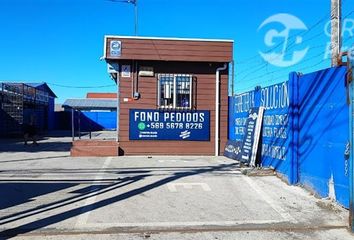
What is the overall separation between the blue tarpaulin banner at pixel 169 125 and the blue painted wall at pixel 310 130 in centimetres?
485

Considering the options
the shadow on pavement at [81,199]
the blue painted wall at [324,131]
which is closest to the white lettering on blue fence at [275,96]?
the blue painted wall at [324,131]

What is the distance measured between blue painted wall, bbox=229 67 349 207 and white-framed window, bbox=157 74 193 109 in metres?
4.96

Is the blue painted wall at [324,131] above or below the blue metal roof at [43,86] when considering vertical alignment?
below

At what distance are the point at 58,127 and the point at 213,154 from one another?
153 feet

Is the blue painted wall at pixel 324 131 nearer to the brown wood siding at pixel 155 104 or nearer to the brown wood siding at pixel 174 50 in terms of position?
the brown wood siding at pixel 174 50

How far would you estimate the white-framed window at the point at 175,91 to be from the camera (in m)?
17.4

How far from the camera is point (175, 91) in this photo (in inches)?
687

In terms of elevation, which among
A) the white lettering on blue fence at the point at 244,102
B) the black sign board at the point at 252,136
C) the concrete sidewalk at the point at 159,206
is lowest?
the concrete sidewalk at the point at 159,206

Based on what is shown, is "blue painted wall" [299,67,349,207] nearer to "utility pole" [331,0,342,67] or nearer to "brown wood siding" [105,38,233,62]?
"utility pole" [331,0,342,67]

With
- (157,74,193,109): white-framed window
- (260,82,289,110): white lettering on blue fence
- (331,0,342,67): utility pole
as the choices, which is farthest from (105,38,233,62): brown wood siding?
(331,0,342,67): utility pole

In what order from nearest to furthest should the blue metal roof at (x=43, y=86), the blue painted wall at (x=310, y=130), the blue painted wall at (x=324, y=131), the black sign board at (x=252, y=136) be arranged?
the blue painted wall at (x=324, y=131) → the blue painted wall at (x=310, y=130) → the black sign board at (x=252, y=136) → the blue metal roof at (x=43, y=86)

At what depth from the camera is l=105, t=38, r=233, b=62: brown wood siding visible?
1688 cm

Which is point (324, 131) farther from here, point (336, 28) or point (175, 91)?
point (175, 91)

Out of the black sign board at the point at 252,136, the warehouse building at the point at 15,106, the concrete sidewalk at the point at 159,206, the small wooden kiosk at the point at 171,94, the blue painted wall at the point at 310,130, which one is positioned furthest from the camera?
the warehouse building at the point at 15,106
